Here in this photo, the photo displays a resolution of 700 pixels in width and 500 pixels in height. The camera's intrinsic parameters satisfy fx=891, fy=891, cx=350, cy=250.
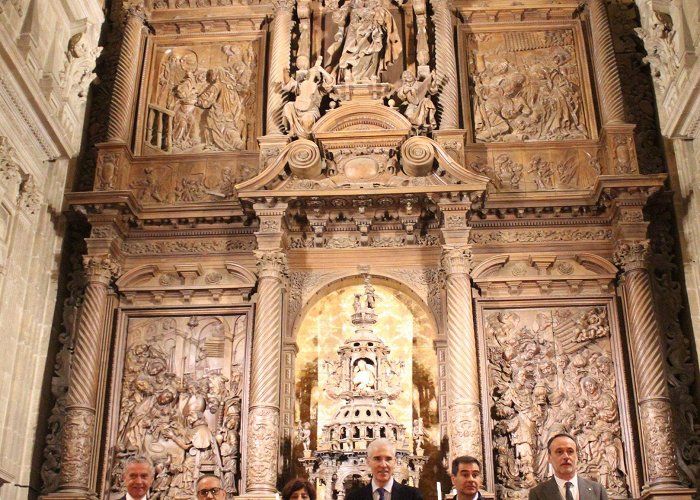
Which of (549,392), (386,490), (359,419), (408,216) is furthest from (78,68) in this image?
(386,490)

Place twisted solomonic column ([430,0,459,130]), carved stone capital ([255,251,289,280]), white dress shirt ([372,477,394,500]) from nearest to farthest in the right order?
1. white dress shirt ([372,477,394,500])
2. carved stone capital ([255,251,289,280])
3. twisted solomonic column ([430,0,459,130])

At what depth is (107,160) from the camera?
13289 mm

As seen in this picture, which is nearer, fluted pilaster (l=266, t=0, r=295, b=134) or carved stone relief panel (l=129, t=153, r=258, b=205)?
carved stone relief panel (l=129, t=153, r=258, b=205)

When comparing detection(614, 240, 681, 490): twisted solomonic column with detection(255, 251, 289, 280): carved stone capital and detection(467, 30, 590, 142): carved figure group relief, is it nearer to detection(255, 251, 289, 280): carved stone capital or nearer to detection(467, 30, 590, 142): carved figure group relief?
detection(467, 30, 590, 142): carved figure group relief

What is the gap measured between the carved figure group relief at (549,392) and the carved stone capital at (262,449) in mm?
2954

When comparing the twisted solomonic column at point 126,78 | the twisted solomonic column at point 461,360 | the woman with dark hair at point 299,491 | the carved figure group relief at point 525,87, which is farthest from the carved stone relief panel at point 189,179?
the woman with dark hair at point 299,491

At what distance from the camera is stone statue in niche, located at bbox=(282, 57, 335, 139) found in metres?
13.4

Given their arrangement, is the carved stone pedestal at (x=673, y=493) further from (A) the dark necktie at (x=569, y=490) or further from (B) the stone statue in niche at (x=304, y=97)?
(B) the stone statue in niche at (x=304, y=97)

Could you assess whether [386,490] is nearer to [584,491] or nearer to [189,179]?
[584,491]

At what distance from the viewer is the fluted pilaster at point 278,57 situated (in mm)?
13742

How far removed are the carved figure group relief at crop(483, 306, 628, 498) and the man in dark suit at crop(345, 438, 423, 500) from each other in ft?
17.6

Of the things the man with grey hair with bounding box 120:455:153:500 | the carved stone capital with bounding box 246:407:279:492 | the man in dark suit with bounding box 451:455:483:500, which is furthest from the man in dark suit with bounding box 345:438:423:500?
the carved stone capital with bounding box 246:407:279:492

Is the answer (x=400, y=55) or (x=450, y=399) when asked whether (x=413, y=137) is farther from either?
(x=450, y=399)

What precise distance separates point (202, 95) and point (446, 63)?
13.2ft
